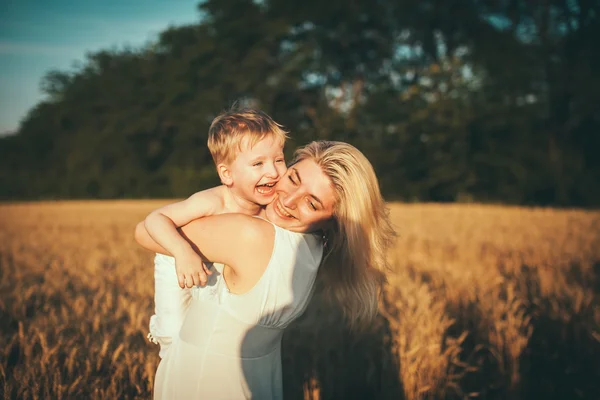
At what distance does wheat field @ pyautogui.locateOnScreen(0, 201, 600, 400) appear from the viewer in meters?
3.11

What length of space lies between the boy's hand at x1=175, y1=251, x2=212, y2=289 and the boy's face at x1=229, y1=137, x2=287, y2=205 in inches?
24.6

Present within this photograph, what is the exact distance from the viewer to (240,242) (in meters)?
2.02

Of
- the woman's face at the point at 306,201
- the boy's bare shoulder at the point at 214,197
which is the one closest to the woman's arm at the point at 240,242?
the woman's face at the point at 306,201

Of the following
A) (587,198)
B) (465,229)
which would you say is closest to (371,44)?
(587,198)

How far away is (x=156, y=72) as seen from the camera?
39531 millimetres

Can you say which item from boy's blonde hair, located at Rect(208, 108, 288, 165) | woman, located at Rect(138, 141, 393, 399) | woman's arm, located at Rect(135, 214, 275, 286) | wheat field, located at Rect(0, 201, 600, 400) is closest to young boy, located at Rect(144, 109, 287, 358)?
boy's blonde hair, located at Rect(208, 108, 288, 165)

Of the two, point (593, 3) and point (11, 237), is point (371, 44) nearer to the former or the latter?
point (593, 3)

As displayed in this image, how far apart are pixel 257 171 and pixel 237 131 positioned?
25cm

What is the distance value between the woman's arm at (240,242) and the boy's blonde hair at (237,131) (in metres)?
0.62

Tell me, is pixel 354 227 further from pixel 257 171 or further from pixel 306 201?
pixel 257 171

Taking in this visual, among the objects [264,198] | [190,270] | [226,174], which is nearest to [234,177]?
[226,174]

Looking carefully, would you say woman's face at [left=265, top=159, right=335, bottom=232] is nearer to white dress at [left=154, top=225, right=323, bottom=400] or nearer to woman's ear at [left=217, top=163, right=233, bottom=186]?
white dress at [left=154, top=225, right=323, bottom=400]

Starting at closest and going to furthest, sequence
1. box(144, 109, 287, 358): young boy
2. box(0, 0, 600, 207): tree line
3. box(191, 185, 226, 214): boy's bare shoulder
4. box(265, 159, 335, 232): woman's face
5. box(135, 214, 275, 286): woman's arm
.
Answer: box(135, 214, 275, 286): woman's arm, box(265, 159, 335, 232): woman's face, box(191, 185, 226, 214): boy's bare shoulder, box(144, 109, 287, 358): young boy, box(0, 0, 600, 207): tree line

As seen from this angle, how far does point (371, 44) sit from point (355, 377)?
3145 cm
